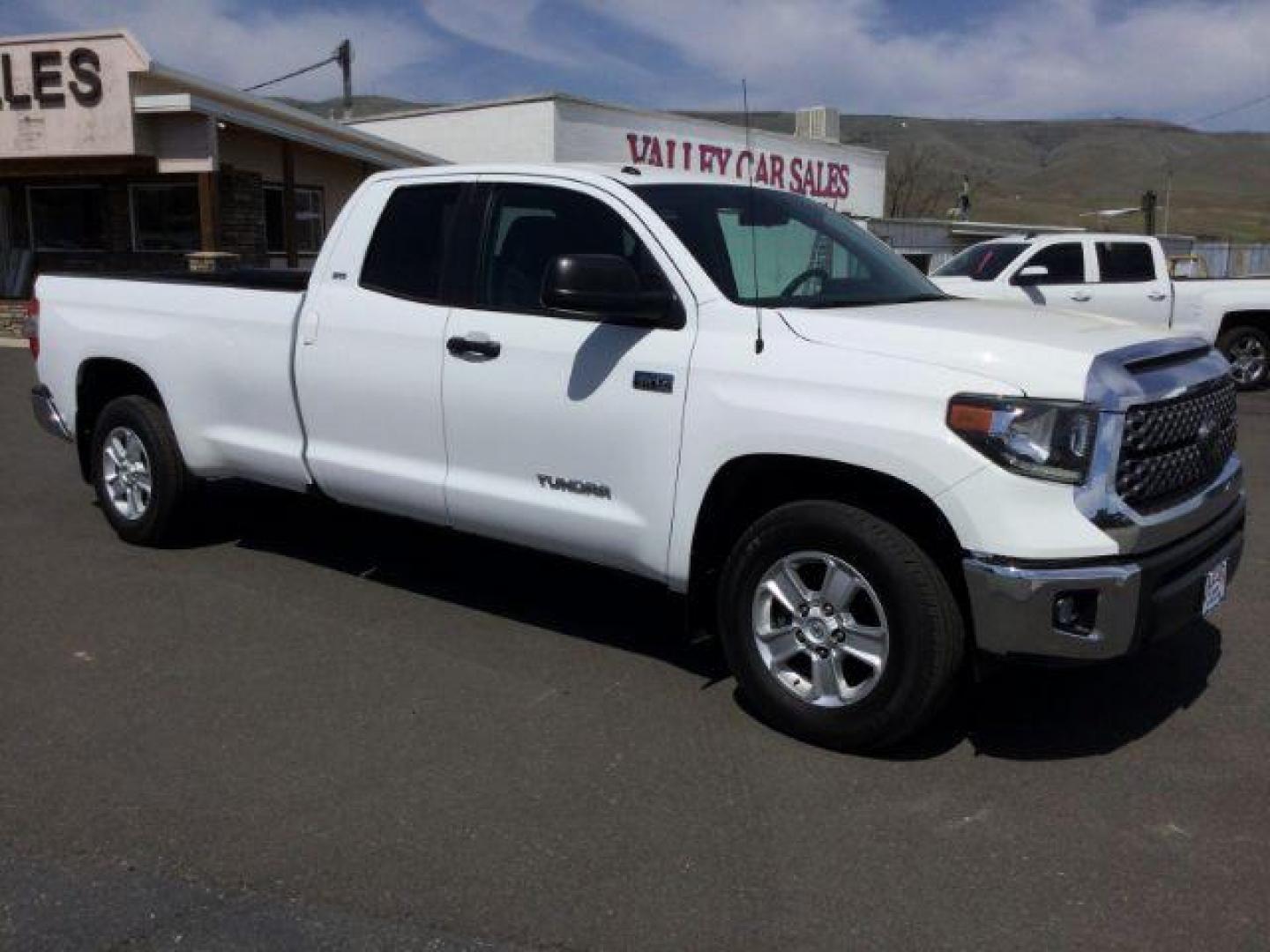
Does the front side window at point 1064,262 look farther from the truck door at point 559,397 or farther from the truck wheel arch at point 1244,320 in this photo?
the truck door at point 559,397

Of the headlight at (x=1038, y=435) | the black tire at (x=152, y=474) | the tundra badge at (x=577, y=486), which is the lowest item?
the black tire at (x=152, y=474)

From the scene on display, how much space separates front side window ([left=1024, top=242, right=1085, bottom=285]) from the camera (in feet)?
45.2

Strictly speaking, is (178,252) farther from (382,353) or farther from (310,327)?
(382,353)

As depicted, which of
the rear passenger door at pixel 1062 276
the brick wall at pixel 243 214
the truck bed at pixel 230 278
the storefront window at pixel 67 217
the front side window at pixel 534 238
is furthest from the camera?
the storefront window at pixel 67 217

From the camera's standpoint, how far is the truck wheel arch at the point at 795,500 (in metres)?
3.86

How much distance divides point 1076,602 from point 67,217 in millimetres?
20711

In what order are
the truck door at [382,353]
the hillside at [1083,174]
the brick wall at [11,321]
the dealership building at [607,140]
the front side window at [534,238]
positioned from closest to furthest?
the front side window at [534,238] → the truck door at [382,353] → the brick wall at [11,321] → the dealership building at [607,140] → the hillside at [1083,174]

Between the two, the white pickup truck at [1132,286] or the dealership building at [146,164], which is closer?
the white pickup truck at [1132,286]

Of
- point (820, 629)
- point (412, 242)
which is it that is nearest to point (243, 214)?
point (412, 242)

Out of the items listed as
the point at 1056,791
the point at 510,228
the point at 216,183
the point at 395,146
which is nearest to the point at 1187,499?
the point at 1056,791

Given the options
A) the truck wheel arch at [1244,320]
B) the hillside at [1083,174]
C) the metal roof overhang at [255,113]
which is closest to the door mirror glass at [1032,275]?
the truck wheel arch at [1244,320]

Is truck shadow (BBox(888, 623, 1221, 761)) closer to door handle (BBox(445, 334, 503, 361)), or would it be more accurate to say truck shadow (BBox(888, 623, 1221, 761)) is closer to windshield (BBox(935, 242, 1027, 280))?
door handle (BBox(445, 334, 503, 361))

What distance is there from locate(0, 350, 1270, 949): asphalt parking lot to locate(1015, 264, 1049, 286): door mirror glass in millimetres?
7170

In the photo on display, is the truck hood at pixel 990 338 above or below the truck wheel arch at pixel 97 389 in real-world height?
above
